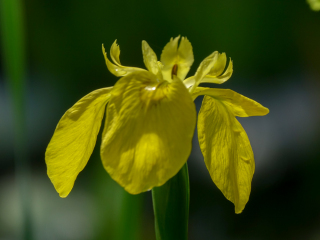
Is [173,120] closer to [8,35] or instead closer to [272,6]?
[8,35]

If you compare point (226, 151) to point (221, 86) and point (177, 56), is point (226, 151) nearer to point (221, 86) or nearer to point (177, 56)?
point (177, 56)

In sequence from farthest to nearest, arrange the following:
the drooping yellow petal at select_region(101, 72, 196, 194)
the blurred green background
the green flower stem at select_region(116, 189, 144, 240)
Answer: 1. the blurred green background
2. the green flower stem at select_region(116, 189, 144, 240)
3. the drooping yellow petal at select_region(101, 72, 196, 194)

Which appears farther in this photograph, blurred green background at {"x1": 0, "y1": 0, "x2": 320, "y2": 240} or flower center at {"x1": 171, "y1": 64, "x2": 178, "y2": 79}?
blurred green background at {"x1": 0, "y1": 0, "x2": 320, "y2": 240}

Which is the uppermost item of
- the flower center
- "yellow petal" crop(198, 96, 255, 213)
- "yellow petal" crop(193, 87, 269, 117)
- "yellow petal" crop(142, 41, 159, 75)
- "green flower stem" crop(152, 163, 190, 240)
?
"yellow petal" crop(142, 41, 159, 75)

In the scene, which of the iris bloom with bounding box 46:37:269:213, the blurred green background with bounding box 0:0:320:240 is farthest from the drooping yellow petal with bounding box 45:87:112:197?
the blurred green background with bounding box 0:0:320:240

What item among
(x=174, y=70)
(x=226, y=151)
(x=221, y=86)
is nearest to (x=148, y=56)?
(x=174, y=70)

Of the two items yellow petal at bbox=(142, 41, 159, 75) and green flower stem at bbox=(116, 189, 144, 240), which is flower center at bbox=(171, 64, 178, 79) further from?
green flower stem at bbox=(116, 189, 144, 240)

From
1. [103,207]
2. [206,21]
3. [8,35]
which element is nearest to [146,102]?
[8,35]

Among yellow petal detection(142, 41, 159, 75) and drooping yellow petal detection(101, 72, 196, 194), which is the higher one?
yellow petal detection(142, 41, 159, 75)
